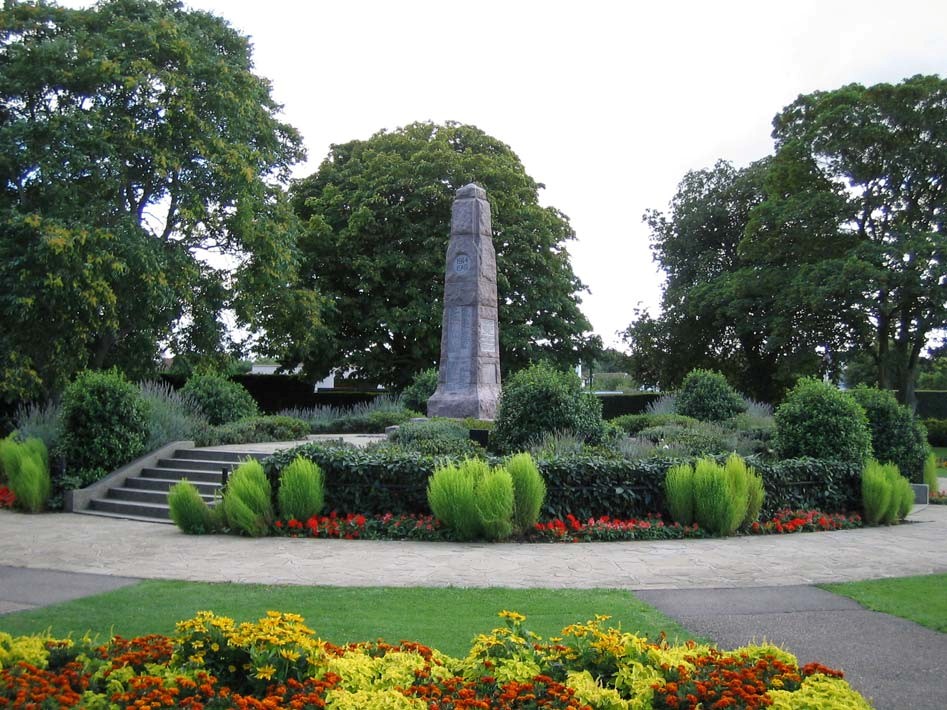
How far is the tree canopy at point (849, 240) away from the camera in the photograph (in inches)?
1029

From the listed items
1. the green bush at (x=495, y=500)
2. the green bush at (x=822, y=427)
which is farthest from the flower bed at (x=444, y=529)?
the green bush at (x=822, y=427)

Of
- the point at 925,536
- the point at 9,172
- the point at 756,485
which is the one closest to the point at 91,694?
the point at 756,485

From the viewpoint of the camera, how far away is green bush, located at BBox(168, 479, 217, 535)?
9.81m

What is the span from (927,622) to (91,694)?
5.28m

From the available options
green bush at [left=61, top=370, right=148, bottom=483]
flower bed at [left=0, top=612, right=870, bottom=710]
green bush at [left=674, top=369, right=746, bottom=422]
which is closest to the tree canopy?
green bush at [left=674, top=369, right=746, bottom=422]

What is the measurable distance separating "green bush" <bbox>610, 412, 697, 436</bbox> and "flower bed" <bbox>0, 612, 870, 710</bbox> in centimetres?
1256

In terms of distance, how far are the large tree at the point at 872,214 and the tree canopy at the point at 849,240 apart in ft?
0.13

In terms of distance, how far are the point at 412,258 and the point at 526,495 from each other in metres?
19.2

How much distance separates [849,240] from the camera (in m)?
28.4

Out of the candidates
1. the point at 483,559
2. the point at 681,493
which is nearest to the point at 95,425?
the point at 483,559

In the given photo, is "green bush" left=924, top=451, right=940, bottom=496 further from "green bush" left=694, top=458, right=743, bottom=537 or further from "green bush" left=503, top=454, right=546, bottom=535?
"green bush" left=503, top=454, right=546, bottom=535

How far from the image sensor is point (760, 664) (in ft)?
12.2

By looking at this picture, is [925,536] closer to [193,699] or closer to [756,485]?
[756,485]

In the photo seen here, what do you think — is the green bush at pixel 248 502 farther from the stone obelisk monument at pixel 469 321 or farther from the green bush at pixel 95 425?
the stone obelisk monument at pixel 469 321
